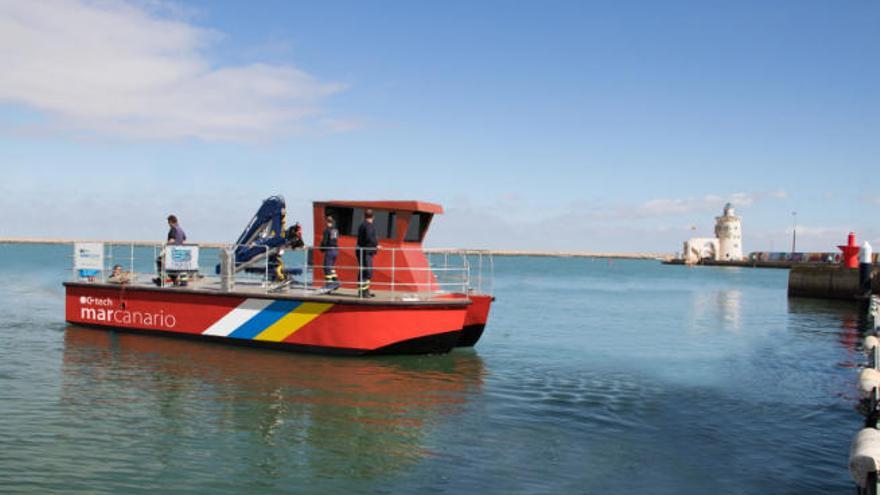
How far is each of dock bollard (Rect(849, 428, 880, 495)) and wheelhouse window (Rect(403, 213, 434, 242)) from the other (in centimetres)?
1053

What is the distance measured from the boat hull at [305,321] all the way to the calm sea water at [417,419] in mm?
370

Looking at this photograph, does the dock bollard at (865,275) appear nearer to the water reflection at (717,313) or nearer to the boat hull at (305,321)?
the water reflection at (717,313)

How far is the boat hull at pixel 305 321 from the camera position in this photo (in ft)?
46.7

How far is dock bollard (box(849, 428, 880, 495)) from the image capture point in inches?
237

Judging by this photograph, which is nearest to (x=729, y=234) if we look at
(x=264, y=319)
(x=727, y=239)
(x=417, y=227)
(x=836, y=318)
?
(x=727, y=239)

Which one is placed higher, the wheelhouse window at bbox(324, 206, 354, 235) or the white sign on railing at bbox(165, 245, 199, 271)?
the wheelhouse window at bbox(324, 206, 354, 235)

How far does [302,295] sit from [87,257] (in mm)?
6813

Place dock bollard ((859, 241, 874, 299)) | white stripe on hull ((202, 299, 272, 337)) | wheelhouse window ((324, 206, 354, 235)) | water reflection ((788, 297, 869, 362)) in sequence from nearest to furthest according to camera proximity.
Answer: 1. white stripe on hull ((202, 299, 272, 337))
2. wheelhouse window ((324, 206, 354, 235))
3. water reflection ((788, 297, 869, 362))
4. dock bollard ((859, 241, 874, 299))

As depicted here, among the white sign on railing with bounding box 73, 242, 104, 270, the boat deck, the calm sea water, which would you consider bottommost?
the calm sea water

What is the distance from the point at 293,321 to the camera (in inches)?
581

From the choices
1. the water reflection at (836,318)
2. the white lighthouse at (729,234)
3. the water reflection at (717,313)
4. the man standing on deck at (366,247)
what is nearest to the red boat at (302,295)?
the man standing on deck at (366,247)

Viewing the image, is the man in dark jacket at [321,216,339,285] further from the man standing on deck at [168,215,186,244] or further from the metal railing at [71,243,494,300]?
the man standing on deck at [168,215,186,244]

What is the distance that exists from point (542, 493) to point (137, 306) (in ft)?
41.5

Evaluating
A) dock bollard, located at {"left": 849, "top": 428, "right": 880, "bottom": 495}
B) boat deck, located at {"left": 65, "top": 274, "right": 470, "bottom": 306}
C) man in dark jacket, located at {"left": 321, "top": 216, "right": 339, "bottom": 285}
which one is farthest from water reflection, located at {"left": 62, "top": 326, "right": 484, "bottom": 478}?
dock bollard, located at {"left": 849, "top": 428, "right": 880, "bottom": 495}
